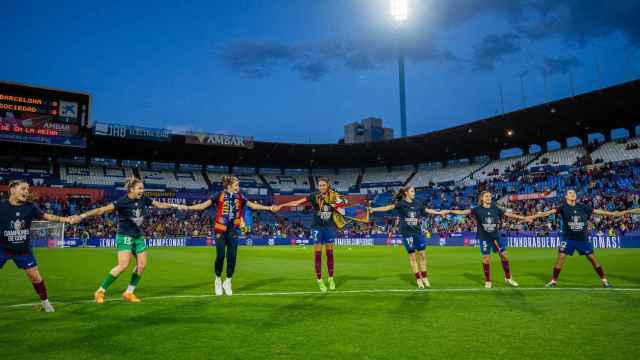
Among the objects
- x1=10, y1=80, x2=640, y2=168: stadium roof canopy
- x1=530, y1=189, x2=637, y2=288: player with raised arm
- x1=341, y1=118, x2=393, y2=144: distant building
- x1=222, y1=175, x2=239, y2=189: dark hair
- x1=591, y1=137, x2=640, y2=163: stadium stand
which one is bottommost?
x1=530, y1=189, x2=637, y2=288: player with raised arm

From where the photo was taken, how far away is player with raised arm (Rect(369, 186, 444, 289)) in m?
11.8

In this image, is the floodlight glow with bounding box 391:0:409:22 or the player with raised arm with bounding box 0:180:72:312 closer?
the player with raised arm with bounding box 0:180:72:312

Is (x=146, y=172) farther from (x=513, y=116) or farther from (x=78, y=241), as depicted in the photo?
(x=513, y=116)

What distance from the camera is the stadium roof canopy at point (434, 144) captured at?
49.3m

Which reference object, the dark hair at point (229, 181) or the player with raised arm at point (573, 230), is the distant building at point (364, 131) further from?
the dark hair at point (229, 181)

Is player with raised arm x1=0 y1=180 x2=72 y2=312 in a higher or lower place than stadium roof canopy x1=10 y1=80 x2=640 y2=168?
lower

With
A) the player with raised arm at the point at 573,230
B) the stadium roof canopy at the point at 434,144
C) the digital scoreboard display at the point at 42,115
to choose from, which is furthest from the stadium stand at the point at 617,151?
the digital scoreboard display at the point at 42,115

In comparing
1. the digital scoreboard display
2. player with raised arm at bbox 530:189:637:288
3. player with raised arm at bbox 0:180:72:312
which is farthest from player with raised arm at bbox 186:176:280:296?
the digital scoreboard display

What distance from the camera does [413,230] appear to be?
39.7ft

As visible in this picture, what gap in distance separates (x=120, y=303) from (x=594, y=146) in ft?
199

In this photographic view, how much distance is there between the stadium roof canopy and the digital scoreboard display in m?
11.5

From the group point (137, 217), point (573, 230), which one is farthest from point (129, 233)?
point (573, 230)

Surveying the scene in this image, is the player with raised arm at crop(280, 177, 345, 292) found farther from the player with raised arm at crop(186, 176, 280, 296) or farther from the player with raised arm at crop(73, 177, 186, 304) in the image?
the player with raised arm at crop(73, 177, 186, 304)

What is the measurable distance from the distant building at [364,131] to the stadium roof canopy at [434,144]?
123 feet
